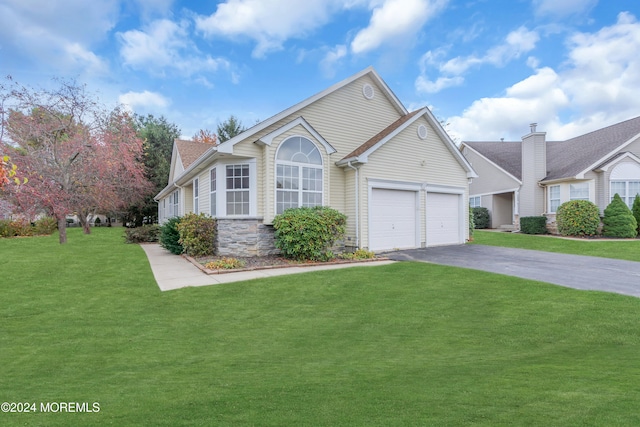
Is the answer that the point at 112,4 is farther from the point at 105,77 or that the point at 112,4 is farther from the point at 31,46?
the point at 105,77

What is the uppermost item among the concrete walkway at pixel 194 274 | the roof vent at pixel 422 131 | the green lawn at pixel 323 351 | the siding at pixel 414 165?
the roof vent at pixel 422 131

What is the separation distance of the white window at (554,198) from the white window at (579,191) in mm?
777

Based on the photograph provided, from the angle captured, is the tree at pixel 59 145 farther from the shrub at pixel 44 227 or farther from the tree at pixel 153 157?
the tree at pixel 153 157

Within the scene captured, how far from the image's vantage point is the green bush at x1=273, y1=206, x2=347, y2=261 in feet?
36.3

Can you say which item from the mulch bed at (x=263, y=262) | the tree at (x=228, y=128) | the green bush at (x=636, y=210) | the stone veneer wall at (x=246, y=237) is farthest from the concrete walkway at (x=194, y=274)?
the tree at (x=228, y=128)

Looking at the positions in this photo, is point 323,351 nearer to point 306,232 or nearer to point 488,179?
point 306,232

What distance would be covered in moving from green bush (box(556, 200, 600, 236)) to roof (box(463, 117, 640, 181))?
71.2 inches

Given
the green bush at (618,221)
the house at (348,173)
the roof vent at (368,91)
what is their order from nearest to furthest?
1. the house at (348,173)
2. the roof vent at (368,91)
3. the green bush at (618,221)

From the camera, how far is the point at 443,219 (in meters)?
15.6

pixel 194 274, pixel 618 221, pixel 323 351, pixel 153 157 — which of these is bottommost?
pixel 323 351

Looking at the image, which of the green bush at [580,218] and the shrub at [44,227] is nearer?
the green bush at [580,218]

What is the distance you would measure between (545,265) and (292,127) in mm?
9202

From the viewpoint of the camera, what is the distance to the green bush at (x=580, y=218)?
60.4 feet

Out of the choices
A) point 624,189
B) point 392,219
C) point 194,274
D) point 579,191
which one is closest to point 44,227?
point 194,274
